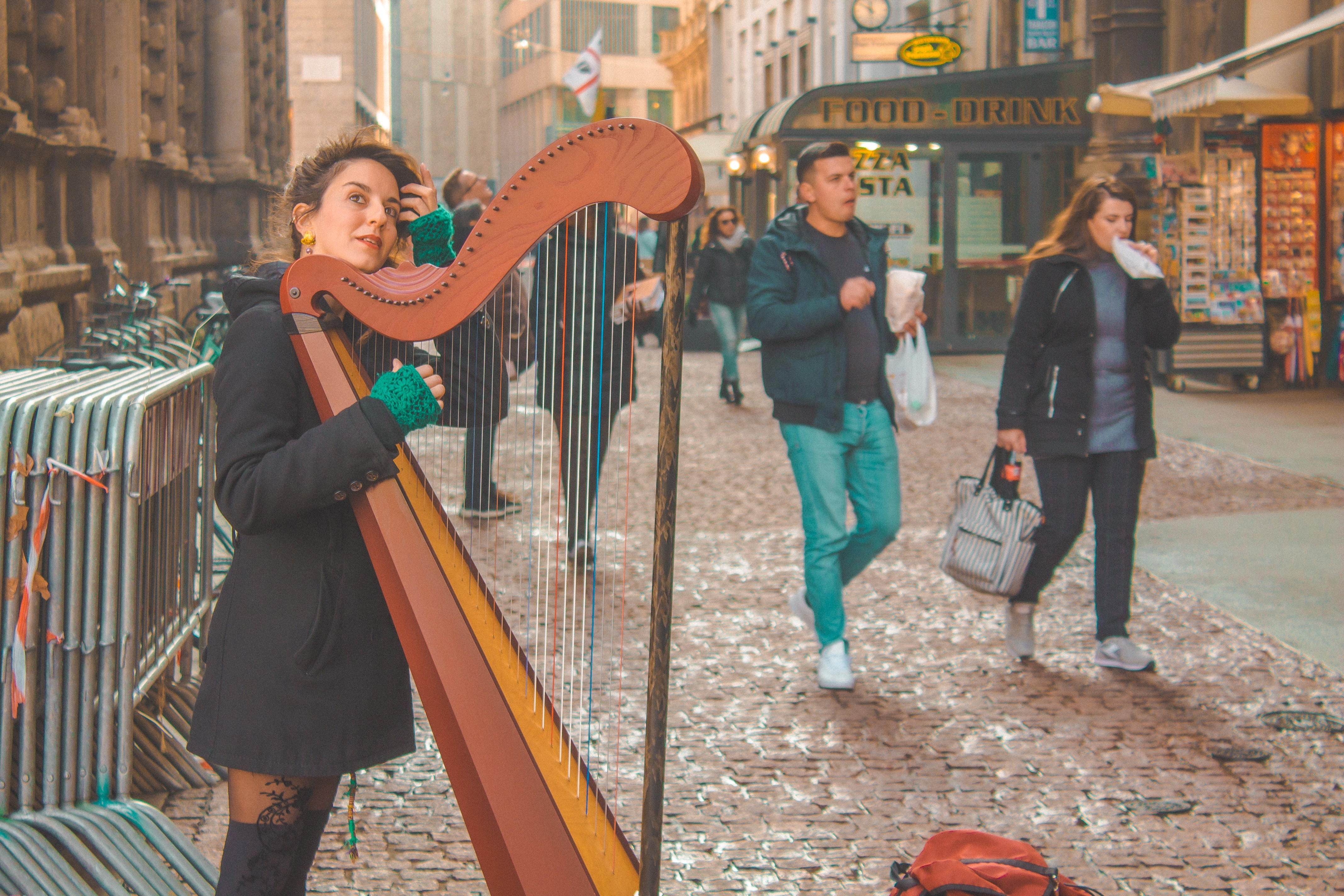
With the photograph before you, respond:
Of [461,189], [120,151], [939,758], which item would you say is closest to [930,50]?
[120,151]

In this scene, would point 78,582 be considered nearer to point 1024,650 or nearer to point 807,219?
point 807,219

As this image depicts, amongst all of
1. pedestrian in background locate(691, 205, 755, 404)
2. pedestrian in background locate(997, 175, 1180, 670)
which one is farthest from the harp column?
pedestrian in background locate(691, 205, 755, 404)

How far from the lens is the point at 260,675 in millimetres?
2188

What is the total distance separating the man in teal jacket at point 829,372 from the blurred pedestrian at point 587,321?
5.11ft

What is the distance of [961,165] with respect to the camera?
17875 mm

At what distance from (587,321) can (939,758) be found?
6.98ft

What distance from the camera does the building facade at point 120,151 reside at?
7.41 meters

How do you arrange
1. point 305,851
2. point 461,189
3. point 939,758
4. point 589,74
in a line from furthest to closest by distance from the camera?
point 589,74, point 461,189, point 939,758, point 305,851

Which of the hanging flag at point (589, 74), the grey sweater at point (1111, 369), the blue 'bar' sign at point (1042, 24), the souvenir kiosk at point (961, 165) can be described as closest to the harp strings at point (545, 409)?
the grey sweater at point (1111, 369)

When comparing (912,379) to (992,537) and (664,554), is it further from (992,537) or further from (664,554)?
(664,554)

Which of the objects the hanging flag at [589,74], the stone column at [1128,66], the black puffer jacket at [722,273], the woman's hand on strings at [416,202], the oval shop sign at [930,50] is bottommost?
the woman's hand on strings at [416,202]

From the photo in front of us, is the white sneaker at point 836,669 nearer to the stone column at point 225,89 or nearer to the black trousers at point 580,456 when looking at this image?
the black trousers at point 580,456

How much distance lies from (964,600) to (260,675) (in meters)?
4.46

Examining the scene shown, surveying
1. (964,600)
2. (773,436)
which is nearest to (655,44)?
(773,436)
